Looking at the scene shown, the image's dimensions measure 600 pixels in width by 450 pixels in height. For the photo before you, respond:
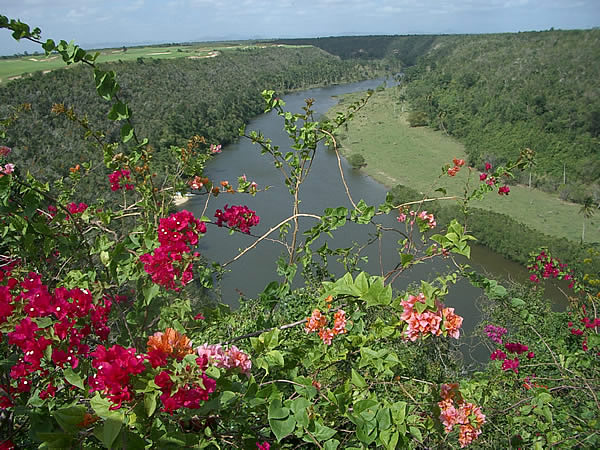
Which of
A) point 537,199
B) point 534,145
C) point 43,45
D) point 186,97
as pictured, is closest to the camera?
point 43,45

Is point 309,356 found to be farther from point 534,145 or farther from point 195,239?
point 534,145


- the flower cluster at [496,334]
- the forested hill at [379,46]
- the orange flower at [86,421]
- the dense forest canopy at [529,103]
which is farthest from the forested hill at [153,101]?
the forested hill at [379,46]

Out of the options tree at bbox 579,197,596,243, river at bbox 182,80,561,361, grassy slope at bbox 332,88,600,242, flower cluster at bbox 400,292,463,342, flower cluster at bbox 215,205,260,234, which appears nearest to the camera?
flower cluster at bbox 400,292,463,342

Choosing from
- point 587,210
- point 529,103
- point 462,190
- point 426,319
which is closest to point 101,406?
point 426,319

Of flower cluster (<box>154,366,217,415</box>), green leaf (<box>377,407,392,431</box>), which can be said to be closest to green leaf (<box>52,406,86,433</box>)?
flower cluster (<box>154,366,217,415</box>)

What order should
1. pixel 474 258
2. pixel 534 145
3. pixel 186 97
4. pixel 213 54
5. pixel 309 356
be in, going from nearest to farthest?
pixel 309 356
pixel 474 258
pixel 534 145
pixel 186 97
pixel 213 54

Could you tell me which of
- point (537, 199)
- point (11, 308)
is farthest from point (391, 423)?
point (537, 199)

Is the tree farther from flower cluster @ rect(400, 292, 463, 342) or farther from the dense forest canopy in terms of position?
flower cluster @ rect(400, 292, 463, 342)

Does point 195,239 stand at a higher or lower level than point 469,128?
higher
